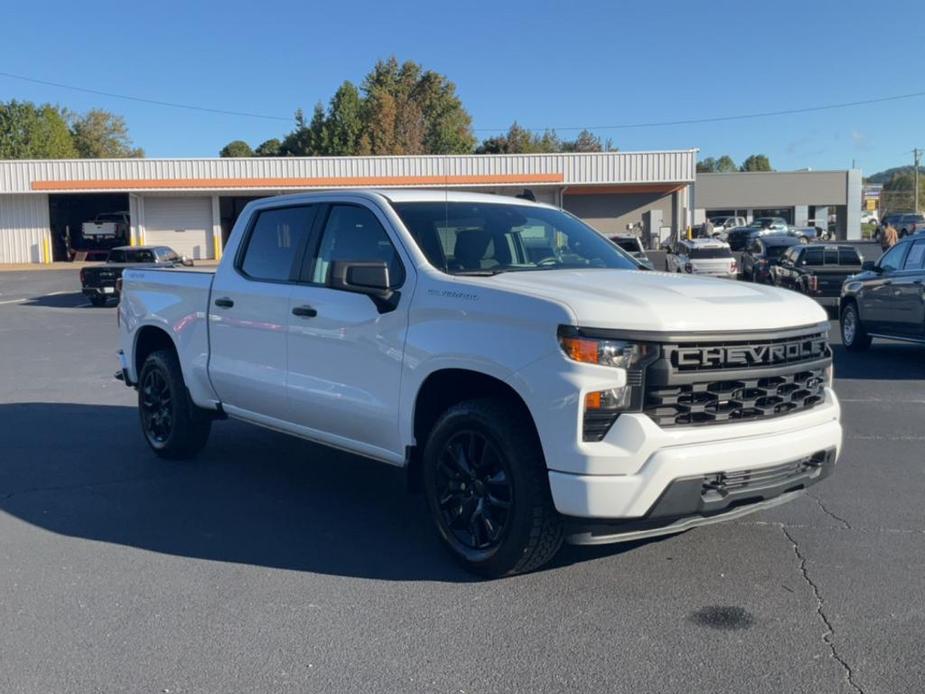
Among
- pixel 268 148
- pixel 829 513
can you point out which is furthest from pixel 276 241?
pixel 268 148

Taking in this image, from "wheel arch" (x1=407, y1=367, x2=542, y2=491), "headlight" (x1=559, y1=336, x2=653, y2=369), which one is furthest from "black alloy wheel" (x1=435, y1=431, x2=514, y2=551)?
"headlight" (x1=559, y1=336, x2=653, y2=369)

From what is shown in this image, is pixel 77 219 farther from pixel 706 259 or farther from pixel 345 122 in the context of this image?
pixel 706 259

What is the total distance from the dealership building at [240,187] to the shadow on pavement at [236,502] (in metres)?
32.9

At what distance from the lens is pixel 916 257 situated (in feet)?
41.3

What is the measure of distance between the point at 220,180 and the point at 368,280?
40687 mm

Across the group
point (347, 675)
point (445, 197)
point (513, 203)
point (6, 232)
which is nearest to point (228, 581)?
point (347, 675)

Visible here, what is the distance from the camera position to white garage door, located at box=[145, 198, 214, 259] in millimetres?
45562

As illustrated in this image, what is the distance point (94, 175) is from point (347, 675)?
145 feet

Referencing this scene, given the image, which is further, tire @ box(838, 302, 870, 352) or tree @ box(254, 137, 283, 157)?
tree @ box(254, 137, 283, 157)

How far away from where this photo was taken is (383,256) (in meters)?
5.48

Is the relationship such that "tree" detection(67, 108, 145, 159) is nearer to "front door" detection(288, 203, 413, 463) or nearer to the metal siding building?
the metal siding building

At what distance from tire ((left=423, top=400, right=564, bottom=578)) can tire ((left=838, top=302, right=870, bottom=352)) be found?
10647mm

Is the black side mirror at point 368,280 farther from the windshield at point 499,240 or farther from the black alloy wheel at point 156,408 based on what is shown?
the black alloy wheel at point 156,408

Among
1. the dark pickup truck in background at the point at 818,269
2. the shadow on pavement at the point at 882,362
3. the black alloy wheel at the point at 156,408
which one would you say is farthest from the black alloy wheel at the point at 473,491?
the dark pickup truck in background at the point at 818,269
